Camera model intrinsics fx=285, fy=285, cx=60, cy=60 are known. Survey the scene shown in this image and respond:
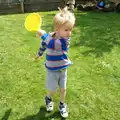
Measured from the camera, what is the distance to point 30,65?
7.74 metres

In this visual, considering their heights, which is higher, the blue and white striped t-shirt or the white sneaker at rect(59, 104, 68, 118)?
the blue and white striped t-shirt

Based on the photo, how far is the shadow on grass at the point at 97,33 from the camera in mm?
9258

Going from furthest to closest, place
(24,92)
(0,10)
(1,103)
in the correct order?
(0,10) < (24,92) < (1,103)

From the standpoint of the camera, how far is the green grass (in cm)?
569

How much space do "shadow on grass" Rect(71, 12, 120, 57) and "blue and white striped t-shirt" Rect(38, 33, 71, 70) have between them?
386 cm

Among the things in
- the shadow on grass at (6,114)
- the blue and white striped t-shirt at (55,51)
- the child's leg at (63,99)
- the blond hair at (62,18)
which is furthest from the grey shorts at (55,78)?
the shadow on grass at (6,114)

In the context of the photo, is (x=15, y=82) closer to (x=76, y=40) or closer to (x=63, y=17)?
(x=63, y=17)

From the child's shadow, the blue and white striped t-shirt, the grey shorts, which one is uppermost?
the blue and white striped t-shirt

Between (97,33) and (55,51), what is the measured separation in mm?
6329

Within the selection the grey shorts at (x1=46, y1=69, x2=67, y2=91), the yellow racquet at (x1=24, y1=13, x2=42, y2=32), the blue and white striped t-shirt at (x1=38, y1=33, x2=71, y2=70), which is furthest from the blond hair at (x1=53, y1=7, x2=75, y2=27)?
the grey shorts at (x1=46, y1=69, x2=67, y2=91)

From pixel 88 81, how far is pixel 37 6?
11.1m

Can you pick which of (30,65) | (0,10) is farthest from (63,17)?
(0,10)

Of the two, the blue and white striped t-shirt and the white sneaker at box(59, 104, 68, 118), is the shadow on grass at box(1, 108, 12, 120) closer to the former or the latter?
the white sneaker at box(59, 104, 68, 118)

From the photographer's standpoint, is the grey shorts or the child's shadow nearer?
the grey shorts
